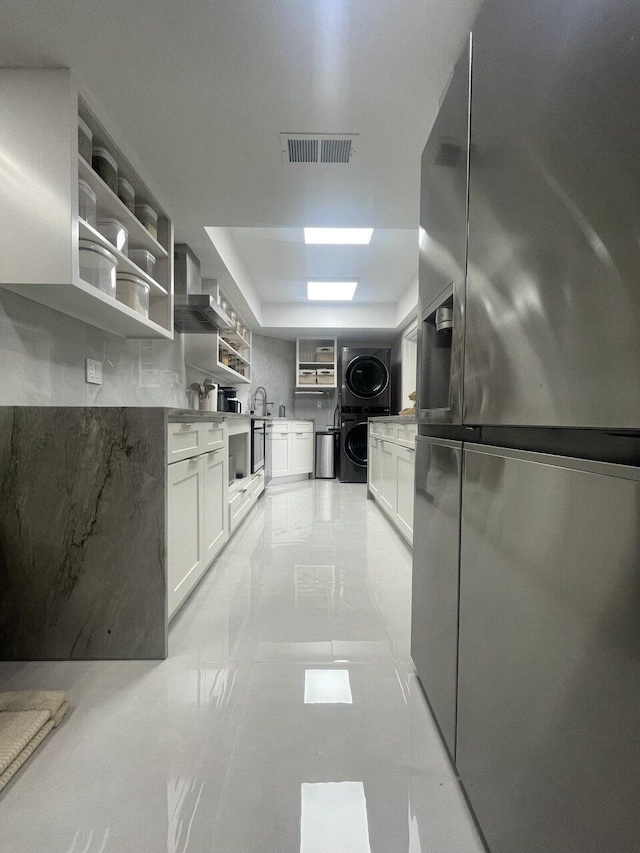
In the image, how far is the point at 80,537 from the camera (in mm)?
1579

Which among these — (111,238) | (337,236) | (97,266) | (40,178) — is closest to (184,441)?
(97,266)

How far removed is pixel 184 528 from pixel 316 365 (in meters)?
5.21

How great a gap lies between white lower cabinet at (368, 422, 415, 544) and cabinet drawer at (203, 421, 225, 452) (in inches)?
47.9

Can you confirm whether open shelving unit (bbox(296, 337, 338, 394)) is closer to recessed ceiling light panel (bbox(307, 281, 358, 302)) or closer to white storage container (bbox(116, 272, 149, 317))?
recessed ceiling light panel (bbox(307, 281, 358, 302))

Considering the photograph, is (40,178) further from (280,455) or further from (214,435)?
(280,455)

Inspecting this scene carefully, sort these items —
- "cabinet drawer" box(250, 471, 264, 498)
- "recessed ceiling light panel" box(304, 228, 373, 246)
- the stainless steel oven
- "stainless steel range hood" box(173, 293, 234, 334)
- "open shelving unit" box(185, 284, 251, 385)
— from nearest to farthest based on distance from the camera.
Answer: "stainless steel range hood" box(173, 293, 234, 334) → "recessed ceiling light panel" box(304, 228, 373, 246) → "open shelving unit" box(185, 284, 251, 385) → "cabinet drawer" box(250, 471, 264, 498) → the stainless steel oven

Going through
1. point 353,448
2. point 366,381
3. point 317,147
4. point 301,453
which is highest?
point 317,147

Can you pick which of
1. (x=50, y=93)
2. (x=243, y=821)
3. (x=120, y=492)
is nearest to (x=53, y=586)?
(x=120, y=492)

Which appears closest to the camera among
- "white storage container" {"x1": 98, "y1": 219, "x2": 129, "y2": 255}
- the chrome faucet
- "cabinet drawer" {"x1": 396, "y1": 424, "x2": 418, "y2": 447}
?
"white storage container" {"x1": 98, "y1": 219, "x2": 129, "y2": 255}

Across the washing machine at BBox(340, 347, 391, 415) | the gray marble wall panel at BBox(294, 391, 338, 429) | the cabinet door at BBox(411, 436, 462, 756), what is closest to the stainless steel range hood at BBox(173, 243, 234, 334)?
the cabinet door at BBox(411, 436, 462, 756)

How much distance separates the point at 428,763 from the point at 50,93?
246 cm

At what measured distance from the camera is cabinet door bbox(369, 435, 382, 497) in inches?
166

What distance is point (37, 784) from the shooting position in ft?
3.41

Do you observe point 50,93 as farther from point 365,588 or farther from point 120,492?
point 365,588
